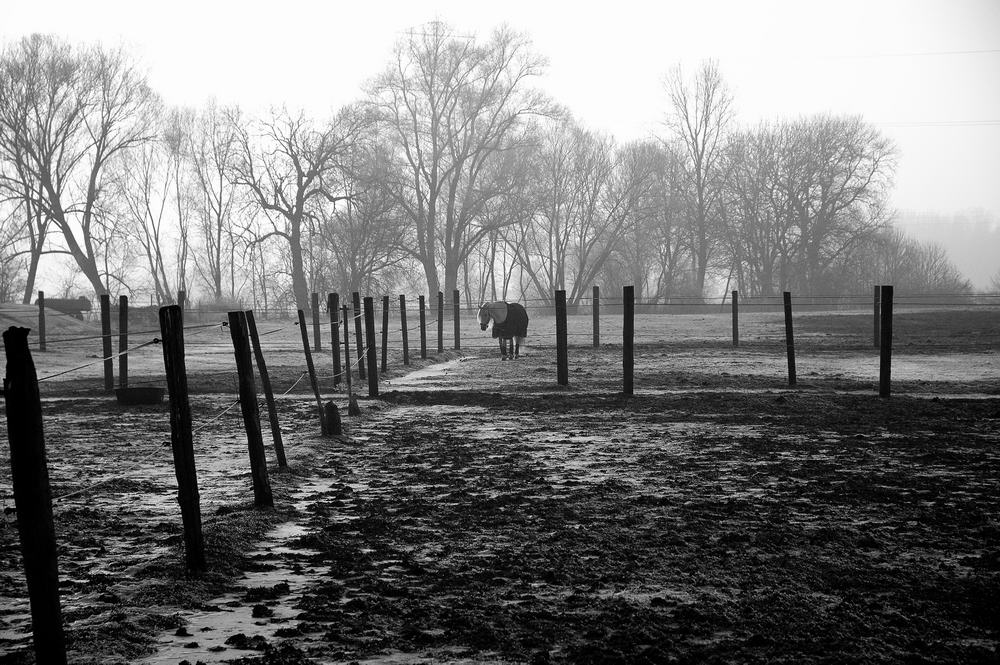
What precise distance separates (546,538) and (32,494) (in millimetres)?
3074

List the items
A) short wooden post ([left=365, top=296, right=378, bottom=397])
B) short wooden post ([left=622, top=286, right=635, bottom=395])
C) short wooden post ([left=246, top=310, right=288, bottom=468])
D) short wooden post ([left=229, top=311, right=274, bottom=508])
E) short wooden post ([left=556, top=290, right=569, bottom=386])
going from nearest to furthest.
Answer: short wooden post ([left=229, top=311, right=274, bottom=508]) → short wooden post ([left=246, top=310, right=288, bottom=468]) → short wooden post ([left=622, top=286, right=635, bottom=395]) → short wooden post ([left=365, top=296, right=378, bottom=397]) → short wooden post ([left=556, top=290, right=569, bottom=386])

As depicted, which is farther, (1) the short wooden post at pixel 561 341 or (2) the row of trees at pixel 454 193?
(2) the row of trees at pixel 454 193

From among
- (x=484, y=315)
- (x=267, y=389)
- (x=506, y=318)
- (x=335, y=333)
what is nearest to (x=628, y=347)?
(x=335, y=333)

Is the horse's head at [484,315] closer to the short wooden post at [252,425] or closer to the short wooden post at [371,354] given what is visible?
the short wooden post at [371,354]

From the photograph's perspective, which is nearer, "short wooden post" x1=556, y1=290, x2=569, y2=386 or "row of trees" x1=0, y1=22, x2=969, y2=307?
"short wooden post" x1=556, y1=290, x2=569, y2=386

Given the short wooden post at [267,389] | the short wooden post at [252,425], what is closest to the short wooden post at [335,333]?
the short wooden post at [267,389]

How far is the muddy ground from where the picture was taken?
14.0ft

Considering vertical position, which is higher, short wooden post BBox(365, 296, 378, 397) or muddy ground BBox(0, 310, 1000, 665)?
short wooden post BBox(365, 296, 378, 397)

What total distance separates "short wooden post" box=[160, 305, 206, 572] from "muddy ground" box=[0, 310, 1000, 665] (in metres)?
0.15

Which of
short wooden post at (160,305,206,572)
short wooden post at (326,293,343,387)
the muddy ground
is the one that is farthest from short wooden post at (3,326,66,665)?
short wooden post at (326,293,343,387)

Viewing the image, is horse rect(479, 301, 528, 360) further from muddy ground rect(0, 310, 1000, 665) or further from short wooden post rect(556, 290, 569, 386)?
muddy ground rect(0, 310, 1000, 665)

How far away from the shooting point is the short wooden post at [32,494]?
3.70m

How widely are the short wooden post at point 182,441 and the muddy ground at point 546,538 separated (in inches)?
5.9

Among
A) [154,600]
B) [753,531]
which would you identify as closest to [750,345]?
[753,531]
